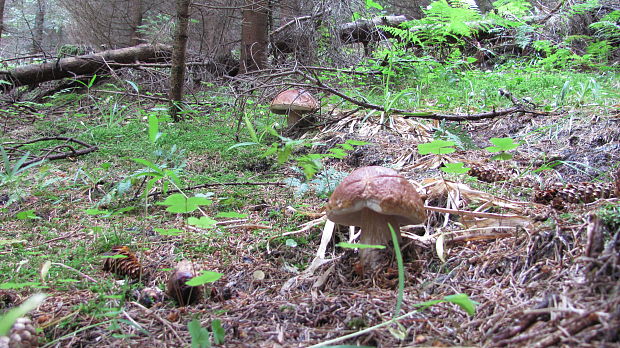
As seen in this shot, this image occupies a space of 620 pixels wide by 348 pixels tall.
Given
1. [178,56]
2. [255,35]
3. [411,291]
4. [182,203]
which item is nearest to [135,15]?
[255,35]

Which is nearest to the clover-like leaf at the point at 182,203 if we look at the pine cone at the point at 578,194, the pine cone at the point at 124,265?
the pine cone at the point at 124,265

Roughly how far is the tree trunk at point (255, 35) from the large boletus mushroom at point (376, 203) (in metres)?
4.87

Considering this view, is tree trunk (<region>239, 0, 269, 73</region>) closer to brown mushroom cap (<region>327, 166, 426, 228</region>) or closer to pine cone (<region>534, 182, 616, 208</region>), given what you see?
brown mushroom cap (<region>327, 166, 426, 228</region>)

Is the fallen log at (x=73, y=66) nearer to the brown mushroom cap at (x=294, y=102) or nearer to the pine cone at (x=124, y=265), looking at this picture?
the brown mushroom cap at (x=294, y=102)

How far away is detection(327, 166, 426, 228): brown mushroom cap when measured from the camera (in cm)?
159

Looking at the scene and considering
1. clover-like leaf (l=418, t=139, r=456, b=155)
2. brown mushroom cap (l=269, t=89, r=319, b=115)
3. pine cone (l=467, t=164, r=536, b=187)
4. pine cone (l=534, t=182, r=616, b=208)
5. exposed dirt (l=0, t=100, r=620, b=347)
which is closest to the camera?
exposed dirt (l=0, t=100, r=620, b=347)

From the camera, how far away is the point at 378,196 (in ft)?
5.22

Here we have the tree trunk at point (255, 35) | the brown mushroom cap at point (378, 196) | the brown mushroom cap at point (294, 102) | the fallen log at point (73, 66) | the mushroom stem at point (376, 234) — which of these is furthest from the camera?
the fallen log at point (73, 66)

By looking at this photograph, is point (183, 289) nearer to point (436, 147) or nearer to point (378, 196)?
point (378, 196)

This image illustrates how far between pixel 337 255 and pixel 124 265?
1.08m

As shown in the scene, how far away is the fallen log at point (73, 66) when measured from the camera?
6.38 metres

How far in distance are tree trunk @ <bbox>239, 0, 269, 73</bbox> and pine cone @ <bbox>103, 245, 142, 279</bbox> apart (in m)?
4.70

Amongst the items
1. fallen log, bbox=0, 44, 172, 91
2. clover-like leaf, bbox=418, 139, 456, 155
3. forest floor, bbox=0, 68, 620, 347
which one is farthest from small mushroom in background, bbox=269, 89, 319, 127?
fallen log, bbox=0, 44, 172, 91

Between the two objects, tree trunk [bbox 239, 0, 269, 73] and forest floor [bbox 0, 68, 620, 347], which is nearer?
forest floor [bbox 0, 68, 620, 347]
